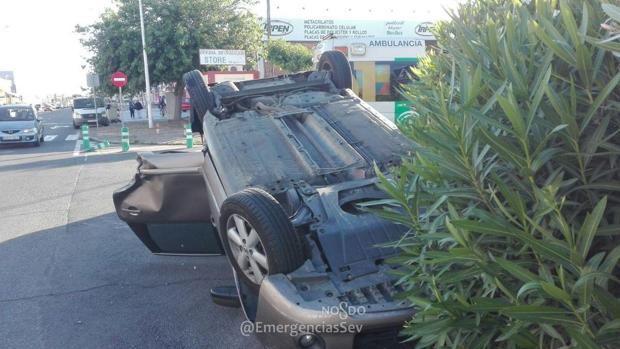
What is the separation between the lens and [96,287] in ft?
18.0

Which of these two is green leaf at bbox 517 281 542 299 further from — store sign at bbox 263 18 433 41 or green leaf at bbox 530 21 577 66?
store sign at bbox 263 18 433 41

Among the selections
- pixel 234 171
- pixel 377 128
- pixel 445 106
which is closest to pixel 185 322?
pixel 234 171

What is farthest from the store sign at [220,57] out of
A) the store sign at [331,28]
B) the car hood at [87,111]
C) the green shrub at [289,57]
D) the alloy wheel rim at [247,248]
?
the alloy wheel rim at [247,248]

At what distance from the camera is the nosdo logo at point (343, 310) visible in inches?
113

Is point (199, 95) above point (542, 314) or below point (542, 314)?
above

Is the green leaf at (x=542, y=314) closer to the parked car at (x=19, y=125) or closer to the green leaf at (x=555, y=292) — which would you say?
the green leaf at (x=555, y=292)

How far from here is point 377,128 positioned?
15.8ft

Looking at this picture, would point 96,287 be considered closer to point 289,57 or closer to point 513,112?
point 513,112

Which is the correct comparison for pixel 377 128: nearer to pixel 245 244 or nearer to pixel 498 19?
pixel 245 244

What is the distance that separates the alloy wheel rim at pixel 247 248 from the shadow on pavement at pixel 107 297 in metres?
0.90

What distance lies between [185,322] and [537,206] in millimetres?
3512

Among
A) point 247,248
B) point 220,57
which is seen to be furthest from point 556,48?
point 220,57

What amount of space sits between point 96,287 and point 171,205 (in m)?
1.20

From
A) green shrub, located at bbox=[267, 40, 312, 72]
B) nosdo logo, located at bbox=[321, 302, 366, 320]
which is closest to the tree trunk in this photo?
green shrub, located at bbox=[267, 40, 312, 72]
